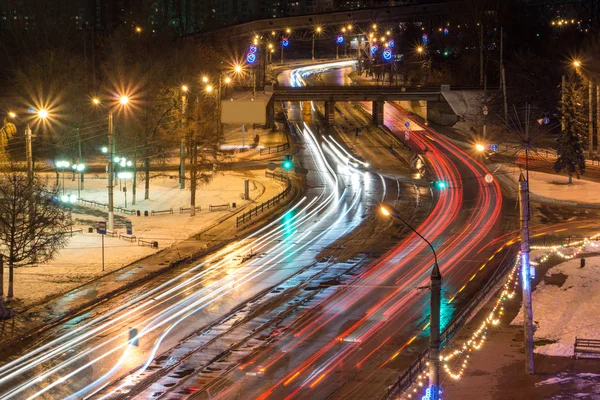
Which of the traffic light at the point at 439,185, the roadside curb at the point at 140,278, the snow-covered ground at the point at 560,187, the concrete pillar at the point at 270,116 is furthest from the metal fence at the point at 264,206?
the concrete pillar at the point at 270,116

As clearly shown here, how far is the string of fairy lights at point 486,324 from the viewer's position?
27.1 meters

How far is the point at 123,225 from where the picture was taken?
54.1m

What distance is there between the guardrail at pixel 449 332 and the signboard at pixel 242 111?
1222 inches

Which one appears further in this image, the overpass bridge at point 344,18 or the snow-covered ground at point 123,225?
the overpass bridge at point 344,18

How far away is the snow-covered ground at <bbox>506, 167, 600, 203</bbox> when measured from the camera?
201 feet

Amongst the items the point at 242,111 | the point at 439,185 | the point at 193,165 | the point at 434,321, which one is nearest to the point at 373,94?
the point at 242,111

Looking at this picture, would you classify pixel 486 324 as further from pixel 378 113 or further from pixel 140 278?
pixel 378 113

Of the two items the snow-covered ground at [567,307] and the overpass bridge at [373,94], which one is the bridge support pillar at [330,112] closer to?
the overpass bridge at [373,94]

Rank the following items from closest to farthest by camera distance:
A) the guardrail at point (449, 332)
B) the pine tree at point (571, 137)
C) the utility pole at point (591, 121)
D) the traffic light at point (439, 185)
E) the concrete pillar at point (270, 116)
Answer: the guardrail at point (449, 332) < the traffic light at point (439, 185) < the pine tree at point (571, 137) < the utility pole at point (591, 121) < the concrete pillar at point (270, 116)

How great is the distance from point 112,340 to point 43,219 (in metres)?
8.00

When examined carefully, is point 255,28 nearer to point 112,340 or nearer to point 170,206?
point 170,206

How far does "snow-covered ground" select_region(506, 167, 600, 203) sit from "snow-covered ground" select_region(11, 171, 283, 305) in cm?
1772

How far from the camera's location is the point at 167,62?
9825 cm

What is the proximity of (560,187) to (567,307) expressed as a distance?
99.3 feet
